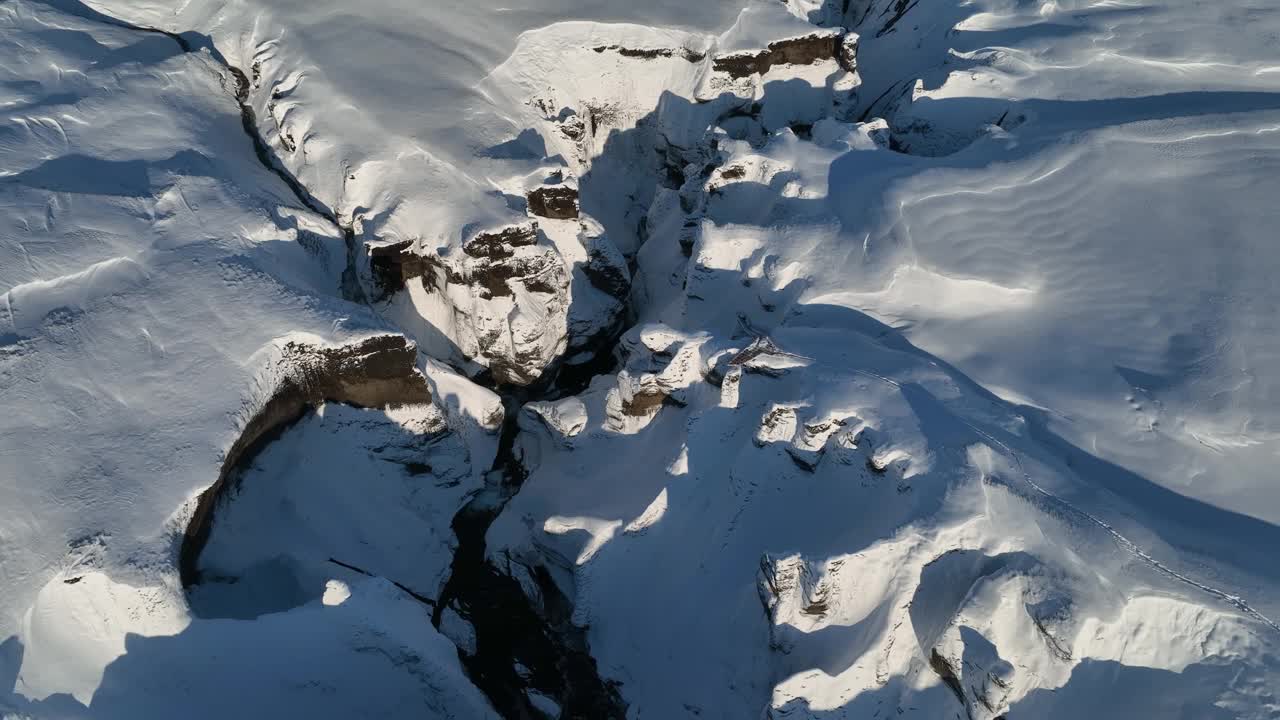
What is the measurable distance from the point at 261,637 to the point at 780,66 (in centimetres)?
1616

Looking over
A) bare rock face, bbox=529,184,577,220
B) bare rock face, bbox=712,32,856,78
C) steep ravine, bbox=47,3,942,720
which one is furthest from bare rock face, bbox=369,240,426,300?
bare rock face, bbox=712,32,856,78

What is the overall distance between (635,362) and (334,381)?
199 inches

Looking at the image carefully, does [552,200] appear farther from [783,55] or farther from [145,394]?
[145,394]

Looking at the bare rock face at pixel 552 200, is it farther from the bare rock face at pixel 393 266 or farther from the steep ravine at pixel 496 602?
the steep ravine at pixel 496 602

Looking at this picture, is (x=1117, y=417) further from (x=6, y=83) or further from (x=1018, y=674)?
(x=6, y=83)

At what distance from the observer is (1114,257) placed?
15.7m

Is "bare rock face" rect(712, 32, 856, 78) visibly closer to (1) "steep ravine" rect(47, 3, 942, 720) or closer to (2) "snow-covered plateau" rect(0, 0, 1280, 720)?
(2) "snow-covered plateau" rect(0, 0, 1280, 720)

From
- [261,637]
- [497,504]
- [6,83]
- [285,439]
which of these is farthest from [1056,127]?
[6,83]

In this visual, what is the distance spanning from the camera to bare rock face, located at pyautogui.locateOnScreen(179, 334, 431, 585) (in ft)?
51.1

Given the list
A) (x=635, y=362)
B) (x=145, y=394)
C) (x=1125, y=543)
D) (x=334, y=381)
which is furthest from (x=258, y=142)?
(x=1125, y=543)

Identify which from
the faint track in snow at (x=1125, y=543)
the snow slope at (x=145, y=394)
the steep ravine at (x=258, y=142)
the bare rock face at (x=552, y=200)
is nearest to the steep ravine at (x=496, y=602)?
the steep ravine at (x=258, y=142)

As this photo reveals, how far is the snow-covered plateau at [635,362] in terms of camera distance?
1259 centimetres

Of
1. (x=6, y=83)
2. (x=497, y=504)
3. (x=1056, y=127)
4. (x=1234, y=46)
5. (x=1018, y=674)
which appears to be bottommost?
(x=497, y=504)

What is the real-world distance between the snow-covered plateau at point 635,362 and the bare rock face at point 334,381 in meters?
0.06
